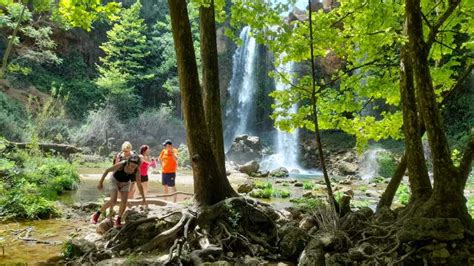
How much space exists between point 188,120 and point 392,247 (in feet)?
12.6

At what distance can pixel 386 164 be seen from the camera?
2230cm

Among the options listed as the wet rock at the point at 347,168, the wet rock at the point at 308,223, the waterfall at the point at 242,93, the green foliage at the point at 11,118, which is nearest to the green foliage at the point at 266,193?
the wet rock at the point at 308,223

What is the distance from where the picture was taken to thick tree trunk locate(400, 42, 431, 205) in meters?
6.04

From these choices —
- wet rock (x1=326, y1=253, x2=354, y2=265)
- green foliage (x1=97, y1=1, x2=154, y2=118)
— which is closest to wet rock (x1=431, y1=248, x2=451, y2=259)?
wet rock (x1=326, y1=253, x2=354, y2=265)

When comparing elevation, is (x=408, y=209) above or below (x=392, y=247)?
above

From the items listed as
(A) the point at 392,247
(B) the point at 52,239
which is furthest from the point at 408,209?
(B) the point at 52,239

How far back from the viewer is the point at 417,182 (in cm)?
612

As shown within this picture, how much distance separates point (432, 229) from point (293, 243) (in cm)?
228

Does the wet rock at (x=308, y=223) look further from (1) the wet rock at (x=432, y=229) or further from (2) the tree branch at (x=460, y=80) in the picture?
(2) the tree branch at (x=460, y=80)

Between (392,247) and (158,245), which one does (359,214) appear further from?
(158,245)

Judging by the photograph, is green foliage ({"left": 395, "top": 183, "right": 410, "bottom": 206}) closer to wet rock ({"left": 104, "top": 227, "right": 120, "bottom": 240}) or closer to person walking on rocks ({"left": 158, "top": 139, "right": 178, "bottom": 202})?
person walking on rocks ({"left": 158, "top": 139, "right": 178, "bottom": 202})

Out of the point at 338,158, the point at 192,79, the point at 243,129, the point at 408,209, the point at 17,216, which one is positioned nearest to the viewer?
the point at 408,209

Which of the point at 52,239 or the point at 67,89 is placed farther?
the point at 67,89

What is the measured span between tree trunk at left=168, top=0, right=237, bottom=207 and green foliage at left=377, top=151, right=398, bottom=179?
17.5m
